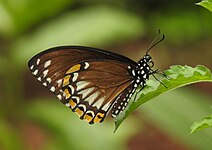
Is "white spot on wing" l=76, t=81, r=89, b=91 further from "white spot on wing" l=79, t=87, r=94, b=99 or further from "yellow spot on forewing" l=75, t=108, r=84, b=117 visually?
"yellow spot on forewing" l=75, t=108, r=84, b=117

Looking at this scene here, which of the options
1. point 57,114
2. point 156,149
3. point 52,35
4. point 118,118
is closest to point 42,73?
point 118,118

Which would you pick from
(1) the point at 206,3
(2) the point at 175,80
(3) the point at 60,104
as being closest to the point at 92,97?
(2) the point at 175,80

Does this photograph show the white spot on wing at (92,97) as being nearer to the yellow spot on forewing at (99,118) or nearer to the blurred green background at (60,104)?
the yellow spot on forewing at (99,118)

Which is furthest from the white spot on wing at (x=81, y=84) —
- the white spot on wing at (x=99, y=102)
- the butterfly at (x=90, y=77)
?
the white spot on wing at (x=99, y=102)

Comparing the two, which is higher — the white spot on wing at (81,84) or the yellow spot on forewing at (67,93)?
the white spot on wing at (81,84)

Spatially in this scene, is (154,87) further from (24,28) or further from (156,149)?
(156,149)

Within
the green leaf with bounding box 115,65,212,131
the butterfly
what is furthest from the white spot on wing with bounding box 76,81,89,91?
the green leaf with bounding box 115,65,212,131
